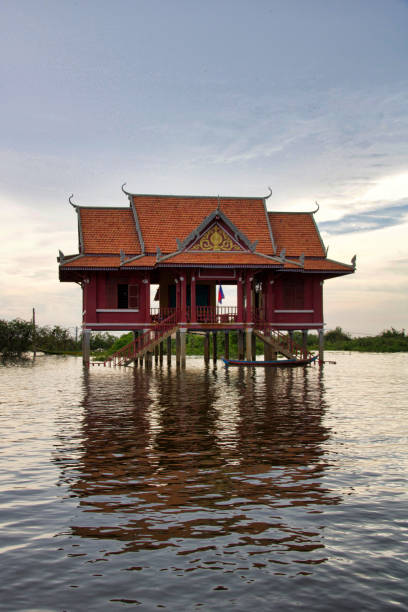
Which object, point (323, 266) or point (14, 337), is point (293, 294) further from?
point (14, 337)

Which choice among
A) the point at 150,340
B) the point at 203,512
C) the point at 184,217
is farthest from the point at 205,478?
the point at 184,217

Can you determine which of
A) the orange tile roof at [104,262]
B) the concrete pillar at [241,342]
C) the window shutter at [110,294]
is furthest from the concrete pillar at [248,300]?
the window shutter at [110,294]

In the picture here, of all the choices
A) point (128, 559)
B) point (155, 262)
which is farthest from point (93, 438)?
point (155, 262)

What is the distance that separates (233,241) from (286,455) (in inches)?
929

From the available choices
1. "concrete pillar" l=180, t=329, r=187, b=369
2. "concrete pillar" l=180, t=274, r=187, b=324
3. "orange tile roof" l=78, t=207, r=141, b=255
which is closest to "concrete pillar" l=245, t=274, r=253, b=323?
"concrete pillar" l=180, t=274, r=187, b=324

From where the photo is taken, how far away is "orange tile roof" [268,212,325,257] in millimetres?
37125

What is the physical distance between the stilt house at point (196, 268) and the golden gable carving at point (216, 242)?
0.05 meters

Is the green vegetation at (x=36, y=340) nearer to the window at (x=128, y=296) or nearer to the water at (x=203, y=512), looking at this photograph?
the window at (x=128, y=296)

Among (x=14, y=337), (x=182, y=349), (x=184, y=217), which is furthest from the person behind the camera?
(x=14, y=337)

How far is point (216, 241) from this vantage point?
109 feet

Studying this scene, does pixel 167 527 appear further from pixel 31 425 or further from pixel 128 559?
pixel 31 425

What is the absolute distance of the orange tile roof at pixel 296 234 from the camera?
37.1m

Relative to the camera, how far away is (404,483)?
868 cm

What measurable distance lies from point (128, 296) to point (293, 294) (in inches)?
364
